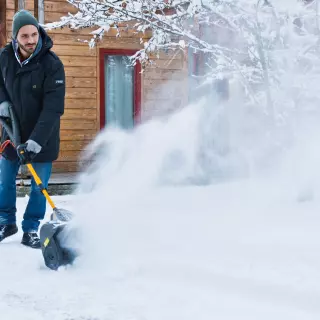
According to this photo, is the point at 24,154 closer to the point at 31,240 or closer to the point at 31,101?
the point at 31,101

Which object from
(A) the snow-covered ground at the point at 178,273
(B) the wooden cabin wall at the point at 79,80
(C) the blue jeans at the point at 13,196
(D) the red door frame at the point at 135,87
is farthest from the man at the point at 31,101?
(D) the red door frame at the point at 135,87

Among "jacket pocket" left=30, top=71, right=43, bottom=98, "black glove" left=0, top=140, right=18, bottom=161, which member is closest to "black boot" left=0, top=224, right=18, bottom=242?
"black glove" left=0, top=140, right=18, bottom=161

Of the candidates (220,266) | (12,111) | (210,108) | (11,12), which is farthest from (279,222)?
(11,12)

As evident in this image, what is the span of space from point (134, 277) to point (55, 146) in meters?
1.50

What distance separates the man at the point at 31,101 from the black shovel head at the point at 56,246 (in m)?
0.70

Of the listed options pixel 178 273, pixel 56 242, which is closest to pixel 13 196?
pixel 56 242

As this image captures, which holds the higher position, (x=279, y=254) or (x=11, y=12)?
(x=11, y=12)

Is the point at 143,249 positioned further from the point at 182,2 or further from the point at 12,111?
the point at 182,2

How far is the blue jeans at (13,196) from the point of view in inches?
197

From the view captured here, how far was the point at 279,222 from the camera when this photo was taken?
584cm

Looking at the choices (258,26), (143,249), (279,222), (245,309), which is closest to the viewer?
(245,309)

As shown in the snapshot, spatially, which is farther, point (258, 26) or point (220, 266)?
point (258, 26)

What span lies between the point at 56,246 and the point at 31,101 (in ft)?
4.32

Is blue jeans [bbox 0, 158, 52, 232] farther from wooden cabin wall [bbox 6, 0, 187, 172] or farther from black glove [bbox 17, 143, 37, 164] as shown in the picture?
wooden cabin wall [bbox 6, 0, 187, 172]
